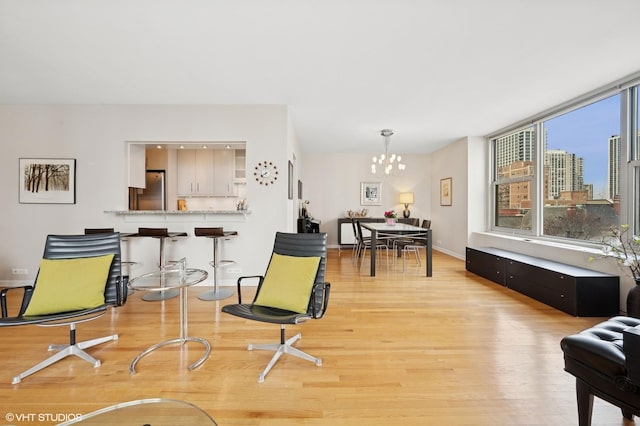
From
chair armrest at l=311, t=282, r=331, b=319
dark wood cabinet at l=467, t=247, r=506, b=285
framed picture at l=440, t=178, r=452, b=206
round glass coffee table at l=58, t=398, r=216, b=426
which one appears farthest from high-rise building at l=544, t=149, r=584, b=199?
round glass coffee table at l=58, t=398, r=216, b=426

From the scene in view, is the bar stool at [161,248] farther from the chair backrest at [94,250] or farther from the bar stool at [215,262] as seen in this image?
the chair backrest at [94,250]

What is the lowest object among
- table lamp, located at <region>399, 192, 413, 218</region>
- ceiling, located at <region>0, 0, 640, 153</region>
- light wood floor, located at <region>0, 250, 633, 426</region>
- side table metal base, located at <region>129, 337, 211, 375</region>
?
light wood floor, located at <region>0, 250, 633, 426</region>

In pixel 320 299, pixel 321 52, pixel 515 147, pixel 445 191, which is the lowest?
pixel 320 299

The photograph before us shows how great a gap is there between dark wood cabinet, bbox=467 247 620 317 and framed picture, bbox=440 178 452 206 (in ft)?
8.73

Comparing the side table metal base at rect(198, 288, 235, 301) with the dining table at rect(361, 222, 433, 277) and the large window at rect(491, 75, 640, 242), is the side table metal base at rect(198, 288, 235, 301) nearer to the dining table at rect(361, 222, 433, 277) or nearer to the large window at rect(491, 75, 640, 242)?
the dining table at rect(361, 222, 433, 277)

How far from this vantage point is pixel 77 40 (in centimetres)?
259

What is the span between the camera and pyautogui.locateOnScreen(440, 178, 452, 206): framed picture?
6.81 metres

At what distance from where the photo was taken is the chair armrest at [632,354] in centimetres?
126

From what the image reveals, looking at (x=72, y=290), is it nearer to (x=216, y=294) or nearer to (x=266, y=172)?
(x=216, y=294)

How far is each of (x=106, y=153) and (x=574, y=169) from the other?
264 inches

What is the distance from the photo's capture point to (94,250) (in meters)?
2.55

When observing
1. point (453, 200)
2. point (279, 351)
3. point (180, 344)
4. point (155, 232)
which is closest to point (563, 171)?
point (453, 200)

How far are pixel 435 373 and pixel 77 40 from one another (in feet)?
13.5

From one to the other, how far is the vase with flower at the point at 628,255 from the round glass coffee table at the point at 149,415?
3.74 meters
